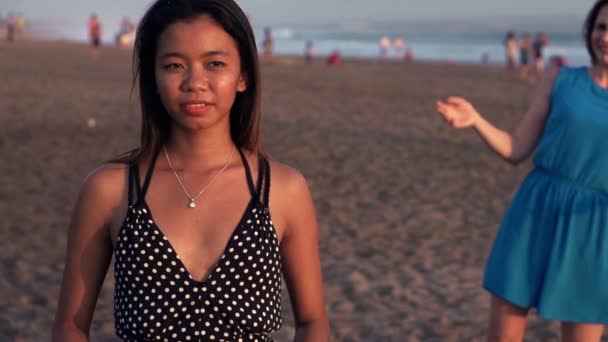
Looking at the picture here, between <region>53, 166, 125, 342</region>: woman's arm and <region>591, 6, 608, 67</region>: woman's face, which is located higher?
<region>591, 6, 608, 67</region>: woman's face

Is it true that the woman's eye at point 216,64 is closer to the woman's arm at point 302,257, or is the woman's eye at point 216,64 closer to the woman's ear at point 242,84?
the woman's ear at point 242,84

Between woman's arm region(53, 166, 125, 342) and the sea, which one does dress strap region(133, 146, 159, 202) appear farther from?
the sea

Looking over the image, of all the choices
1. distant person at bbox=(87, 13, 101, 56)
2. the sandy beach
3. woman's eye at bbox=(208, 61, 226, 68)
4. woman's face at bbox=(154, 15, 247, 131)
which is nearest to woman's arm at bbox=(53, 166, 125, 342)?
woman's face at bbox=(154, 15, 247, 131)

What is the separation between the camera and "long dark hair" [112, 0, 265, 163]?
2029 mm

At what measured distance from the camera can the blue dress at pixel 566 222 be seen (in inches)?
127

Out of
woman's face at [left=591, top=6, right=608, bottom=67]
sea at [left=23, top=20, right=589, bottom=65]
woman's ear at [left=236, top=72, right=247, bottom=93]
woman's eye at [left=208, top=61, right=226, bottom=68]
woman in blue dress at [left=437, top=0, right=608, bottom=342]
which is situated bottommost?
sea at [left=23, top=20, right=589, bottom=65]

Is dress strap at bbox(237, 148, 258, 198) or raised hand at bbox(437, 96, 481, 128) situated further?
raised hand at bbox(437, 96, 481, 128)

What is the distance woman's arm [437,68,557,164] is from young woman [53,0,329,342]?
141cm

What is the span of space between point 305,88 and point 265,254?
Result: 22318 mm

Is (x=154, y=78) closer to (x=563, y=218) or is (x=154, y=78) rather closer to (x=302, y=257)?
(x=302, y=257)

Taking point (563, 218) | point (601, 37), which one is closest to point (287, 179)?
point (563, 218)

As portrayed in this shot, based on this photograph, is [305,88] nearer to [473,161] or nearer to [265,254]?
[473,161]

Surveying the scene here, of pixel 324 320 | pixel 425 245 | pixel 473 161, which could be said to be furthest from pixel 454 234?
pixel 324 320

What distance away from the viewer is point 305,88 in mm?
24188
